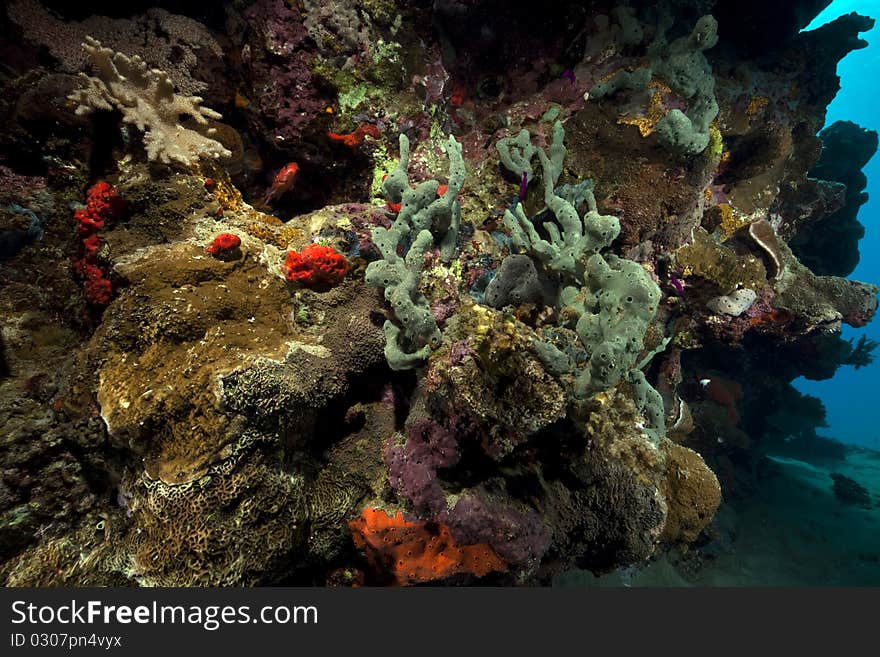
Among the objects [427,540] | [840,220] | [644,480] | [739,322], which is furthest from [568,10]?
[840,220]

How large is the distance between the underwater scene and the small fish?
32 millimetres

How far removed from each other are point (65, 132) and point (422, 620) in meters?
A: 4.68

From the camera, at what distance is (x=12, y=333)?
127 inches

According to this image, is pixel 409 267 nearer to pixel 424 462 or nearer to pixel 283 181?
pixel 424 462

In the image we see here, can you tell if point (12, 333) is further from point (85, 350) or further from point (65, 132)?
point (65, 132)

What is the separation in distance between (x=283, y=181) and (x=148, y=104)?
4.33ft

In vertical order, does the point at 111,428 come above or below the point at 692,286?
below

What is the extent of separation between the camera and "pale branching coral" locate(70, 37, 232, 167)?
11.0 feet

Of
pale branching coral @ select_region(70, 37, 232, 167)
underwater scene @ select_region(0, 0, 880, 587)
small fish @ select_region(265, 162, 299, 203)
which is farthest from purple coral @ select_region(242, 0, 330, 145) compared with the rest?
pale branching coral @ select_region(70, 37, 232, 167)

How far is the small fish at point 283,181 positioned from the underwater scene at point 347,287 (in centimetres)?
3

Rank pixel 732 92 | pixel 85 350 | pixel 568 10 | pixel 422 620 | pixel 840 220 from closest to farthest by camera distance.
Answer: pixel 422 620 → pixel 85 350 → pixel 568 10 → pixel 732 92 → pixel 840 220

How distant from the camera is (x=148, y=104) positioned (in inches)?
141

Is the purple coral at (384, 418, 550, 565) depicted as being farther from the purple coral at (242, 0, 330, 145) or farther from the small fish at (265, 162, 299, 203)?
the purple coral at (242, 0, 330, 145)

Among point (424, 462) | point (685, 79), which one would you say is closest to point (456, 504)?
point (424, 462)
